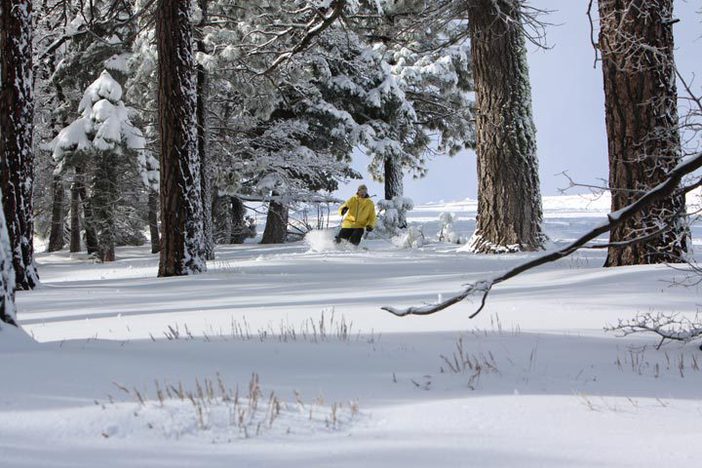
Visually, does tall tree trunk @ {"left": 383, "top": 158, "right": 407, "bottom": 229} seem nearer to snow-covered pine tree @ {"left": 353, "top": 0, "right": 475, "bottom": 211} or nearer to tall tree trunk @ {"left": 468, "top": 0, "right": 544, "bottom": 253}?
snow-covered pine tree @ {"left": 353, "top": 0, "right": 475, "bottom": 211}

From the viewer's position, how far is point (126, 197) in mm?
22344

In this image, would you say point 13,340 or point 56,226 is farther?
point 56,226

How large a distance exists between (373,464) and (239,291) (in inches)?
234

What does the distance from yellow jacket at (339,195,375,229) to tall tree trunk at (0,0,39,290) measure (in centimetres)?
737

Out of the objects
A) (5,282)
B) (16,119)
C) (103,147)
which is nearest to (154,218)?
(103,147)

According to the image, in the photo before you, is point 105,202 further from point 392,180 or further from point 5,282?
point 5,282

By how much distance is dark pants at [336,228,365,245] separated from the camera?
51.1 feet

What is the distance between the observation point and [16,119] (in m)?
8.85

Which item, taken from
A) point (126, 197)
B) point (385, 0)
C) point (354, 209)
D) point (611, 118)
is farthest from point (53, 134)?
point (611, 118)

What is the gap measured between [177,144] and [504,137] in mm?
5061

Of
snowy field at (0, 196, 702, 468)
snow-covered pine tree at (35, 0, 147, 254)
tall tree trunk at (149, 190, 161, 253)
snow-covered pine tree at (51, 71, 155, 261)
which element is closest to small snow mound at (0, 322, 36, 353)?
snowy field at (0, 196, 702, 468)

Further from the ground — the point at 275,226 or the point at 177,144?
the point at 177,144

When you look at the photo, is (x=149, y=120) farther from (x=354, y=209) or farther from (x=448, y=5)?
(x=448, y=5)

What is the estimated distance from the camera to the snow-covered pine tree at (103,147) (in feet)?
65.0
